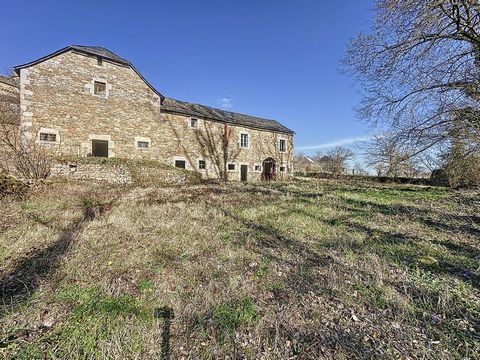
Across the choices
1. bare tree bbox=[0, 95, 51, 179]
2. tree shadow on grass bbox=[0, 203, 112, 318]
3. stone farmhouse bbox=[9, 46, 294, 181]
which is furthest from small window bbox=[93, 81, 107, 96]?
tree shadow on grass bbox=[0, 203, 112, 318]

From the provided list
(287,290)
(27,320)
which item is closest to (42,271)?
(27,320)

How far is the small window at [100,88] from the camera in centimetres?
1492

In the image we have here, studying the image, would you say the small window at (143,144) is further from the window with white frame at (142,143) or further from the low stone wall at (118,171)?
the low stone wall at (118,171)

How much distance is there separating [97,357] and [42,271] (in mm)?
2137

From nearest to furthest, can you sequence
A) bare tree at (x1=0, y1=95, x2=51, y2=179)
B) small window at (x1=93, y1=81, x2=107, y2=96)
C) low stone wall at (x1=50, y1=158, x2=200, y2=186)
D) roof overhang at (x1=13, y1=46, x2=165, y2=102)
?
bare tree at (x1=0, y1=95, x2=51, y2=179) < low stone wall at (x1=50, y1=158, x2=200, y2=186) < roof overhang at (x1=13, y1=46, x2=165, y2=102) < small window at (x1=93, y1=81, x2=107, y2=96)

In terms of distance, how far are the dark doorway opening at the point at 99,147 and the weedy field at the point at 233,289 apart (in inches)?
416

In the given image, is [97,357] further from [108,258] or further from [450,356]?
[450,356]

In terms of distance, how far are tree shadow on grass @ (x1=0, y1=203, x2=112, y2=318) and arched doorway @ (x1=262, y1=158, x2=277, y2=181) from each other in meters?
20.7

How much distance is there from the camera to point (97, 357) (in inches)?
81.0

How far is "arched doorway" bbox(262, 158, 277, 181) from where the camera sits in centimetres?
2443

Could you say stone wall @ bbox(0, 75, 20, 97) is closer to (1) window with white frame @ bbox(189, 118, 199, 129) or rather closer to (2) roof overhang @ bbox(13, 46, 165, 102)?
(2) roof overhang @ bbox(13, 46, 165, 102)

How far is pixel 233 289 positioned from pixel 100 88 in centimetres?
1669

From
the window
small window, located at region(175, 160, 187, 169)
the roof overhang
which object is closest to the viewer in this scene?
the roof overhang

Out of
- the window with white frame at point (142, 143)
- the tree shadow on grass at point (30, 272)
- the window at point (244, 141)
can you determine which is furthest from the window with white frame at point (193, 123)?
the tree shadow on grass at point (30, 272)
